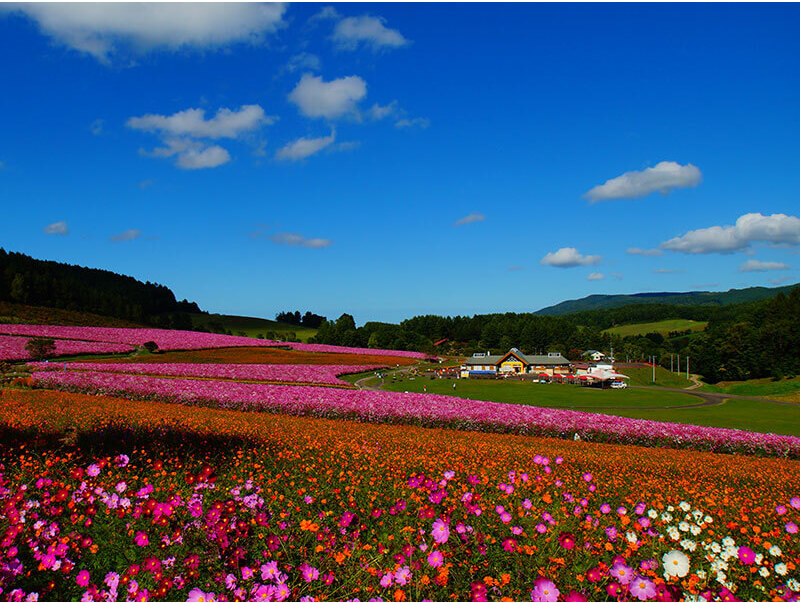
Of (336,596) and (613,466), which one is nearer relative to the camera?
(336,596)

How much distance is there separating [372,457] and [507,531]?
15.4 ft

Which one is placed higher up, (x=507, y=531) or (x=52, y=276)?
(x=52, y=276)

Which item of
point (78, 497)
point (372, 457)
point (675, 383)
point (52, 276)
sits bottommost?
point (675, 383)

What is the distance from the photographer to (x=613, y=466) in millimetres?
11789

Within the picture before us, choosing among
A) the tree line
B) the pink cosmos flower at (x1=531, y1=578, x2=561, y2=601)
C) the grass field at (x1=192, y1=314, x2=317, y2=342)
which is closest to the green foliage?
the pink cosmos flower at (x1=531, y1=578, x2=561, y2=601)

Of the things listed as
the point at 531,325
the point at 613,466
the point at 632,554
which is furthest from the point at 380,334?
the point at 632,554

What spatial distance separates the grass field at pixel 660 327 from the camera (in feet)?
567

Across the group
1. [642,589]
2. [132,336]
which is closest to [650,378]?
[132,336]

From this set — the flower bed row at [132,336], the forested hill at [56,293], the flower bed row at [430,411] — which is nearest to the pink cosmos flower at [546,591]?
the flower bed row at [430,411]

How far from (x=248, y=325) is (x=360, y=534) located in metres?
122

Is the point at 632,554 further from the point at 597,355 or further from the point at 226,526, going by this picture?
the point at 597,355

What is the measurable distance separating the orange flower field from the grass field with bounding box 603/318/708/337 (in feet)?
596

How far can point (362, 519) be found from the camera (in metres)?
5.94

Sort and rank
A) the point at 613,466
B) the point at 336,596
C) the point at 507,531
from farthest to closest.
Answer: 1. the point at 613,466
2. the point at 507,531
3. the point at 336,596
